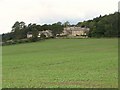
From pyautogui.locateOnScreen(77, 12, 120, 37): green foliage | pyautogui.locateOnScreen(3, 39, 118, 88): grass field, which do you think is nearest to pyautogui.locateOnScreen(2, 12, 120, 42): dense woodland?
pyautogui.locateOnScreen(77, 12, 120, 37): green foliage

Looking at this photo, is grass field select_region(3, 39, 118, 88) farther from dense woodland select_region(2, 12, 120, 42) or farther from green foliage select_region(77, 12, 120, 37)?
green foliage select_region(77, 12, 120, 37)

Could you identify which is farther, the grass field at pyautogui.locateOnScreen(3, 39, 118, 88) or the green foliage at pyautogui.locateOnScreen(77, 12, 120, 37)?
the green foliage at pyautogui.locateOnScreen(77, 12, 120, 37)

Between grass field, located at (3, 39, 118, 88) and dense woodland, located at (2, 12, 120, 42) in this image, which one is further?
dense woodland, located at (2, 12, 120, 42)

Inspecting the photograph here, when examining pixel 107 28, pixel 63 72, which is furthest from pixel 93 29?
pixel 63 72

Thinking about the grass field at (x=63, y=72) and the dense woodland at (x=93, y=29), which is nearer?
the grass field at (x=63, y=72)

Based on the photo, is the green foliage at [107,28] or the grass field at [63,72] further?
the green foliage at [107,28]

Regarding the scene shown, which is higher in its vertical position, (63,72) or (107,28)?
(107,28)

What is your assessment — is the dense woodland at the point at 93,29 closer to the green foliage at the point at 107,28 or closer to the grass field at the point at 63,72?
the green foliage at the point at 107,28

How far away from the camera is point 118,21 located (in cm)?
10750

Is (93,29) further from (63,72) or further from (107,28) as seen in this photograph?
(63,72)

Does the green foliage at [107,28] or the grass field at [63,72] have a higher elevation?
the green foliage at [107,28]

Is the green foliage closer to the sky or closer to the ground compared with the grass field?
closer to the sky

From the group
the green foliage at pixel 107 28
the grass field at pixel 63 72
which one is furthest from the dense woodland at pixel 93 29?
the grass field at pixel 63 72

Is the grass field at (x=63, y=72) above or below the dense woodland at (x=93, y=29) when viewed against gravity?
below
